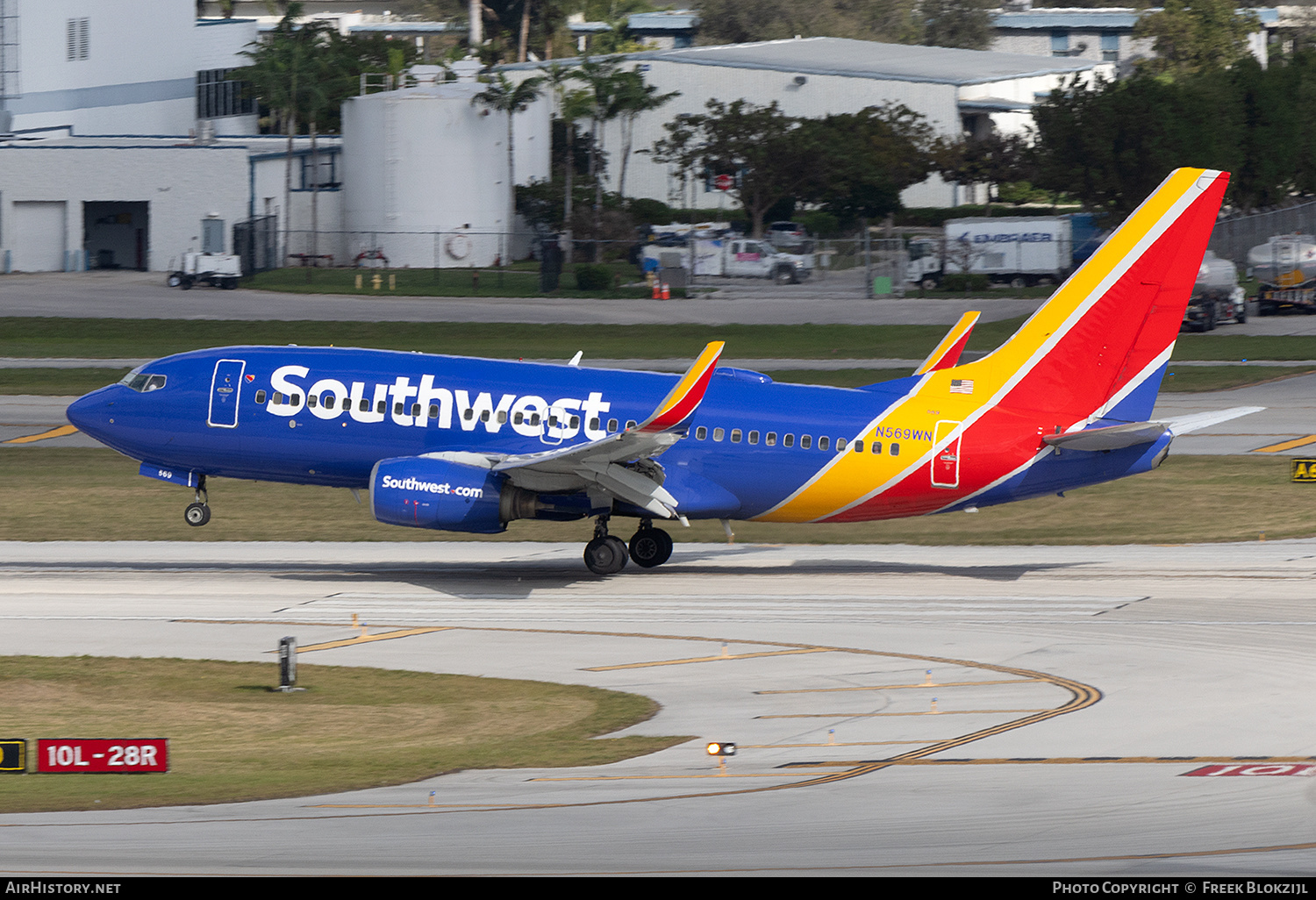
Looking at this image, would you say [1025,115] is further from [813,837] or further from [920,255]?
[813,837]

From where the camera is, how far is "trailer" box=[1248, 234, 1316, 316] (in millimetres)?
94688

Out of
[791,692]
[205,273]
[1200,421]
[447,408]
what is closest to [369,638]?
[447,408]

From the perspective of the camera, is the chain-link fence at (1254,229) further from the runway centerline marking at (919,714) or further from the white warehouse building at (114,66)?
the runway centerline marking at (919,714)

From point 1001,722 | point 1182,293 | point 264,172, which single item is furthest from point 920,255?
point 1001,722

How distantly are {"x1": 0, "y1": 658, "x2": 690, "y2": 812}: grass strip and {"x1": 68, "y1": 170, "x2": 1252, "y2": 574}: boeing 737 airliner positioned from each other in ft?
25.9

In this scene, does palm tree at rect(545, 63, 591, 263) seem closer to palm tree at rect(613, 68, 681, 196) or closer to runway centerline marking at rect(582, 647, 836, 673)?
palm tree at rect(613, 68, 681, 196)

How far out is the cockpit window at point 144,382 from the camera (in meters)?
36.9

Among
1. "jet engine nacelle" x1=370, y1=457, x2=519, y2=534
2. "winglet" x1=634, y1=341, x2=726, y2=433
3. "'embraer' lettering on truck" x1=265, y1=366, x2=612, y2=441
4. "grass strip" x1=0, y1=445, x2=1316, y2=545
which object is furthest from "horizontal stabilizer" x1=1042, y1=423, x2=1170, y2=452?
"jet engine nacelle" x1=370, y1=457, x2=519, y2=534

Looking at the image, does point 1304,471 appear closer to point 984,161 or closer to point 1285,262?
point 1285,262

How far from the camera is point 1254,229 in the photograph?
11862cm

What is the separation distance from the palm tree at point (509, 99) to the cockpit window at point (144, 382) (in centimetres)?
8165

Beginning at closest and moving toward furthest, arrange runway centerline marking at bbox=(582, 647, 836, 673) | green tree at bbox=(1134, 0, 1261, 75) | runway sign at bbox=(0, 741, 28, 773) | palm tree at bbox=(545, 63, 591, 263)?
runway sign at bbox=(0, 741, 28, 773)
runway centerline marking at bbox=(582, 647, 836, 673)
palm tree at bbox=(545, 63, 591, 263)
green tree at bbox=(1134, 0, 1261, 75)

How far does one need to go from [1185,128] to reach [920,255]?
77.9ft

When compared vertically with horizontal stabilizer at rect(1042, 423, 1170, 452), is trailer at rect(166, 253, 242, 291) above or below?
above
